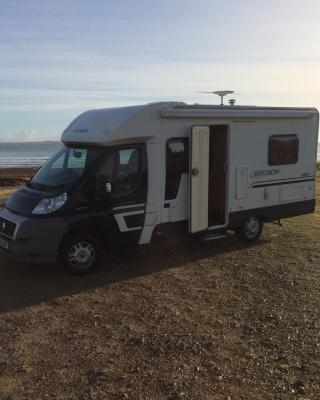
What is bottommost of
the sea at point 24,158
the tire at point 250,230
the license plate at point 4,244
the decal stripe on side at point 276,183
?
the sea at point 24,158

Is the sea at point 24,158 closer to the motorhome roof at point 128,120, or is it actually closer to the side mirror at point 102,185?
the motorhome roof at point 128,120

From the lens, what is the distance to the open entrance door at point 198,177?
848 cm

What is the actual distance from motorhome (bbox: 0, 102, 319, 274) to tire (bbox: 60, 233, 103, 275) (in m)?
0.02

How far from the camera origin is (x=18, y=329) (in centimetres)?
572

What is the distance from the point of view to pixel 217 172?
10125mm

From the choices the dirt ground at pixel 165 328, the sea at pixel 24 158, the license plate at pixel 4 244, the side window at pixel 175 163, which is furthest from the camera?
the sea at pixel 24 158

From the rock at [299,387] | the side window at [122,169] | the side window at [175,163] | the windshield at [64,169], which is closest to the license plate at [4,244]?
the windshield at [64,169]

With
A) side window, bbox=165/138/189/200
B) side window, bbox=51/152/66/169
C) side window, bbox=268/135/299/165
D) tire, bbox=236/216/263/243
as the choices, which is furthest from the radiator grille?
side window, bbox=268/135/299/165

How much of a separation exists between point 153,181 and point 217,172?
7.66ft

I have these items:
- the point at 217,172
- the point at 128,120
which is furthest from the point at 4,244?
the point at 217,172

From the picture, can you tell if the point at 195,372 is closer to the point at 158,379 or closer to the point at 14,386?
the point at 158,379

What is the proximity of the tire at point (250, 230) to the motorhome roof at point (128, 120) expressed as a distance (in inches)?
84.8

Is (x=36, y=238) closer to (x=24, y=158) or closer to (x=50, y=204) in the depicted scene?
(x=50, y=204)

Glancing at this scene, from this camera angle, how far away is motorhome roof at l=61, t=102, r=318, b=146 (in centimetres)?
778
